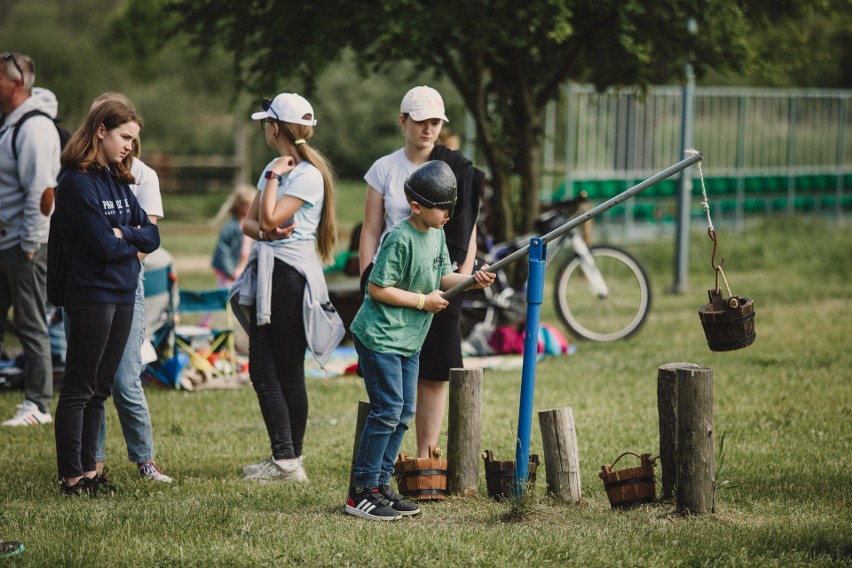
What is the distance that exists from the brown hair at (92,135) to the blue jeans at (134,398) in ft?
2.13

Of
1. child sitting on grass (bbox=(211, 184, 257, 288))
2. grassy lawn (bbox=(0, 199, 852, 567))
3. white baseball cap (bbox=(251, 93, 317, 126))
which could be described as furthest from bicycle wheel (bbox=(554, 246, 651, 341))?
white baseball cap (bbox=(251, 93, 317, 126))

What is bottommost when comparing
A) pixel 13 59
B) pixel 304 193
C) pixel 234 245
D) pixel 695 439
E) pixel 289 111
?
pixel 695 439

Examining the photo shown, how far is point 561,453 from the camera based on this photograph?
512 centimetres

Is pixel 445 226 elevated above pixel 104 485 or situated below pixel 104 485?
above

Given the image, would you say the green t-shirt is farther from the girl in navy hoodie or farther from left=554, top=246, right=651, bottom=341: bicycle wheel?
left=554, top=246, right=651, bottom=341: bicycle wheel

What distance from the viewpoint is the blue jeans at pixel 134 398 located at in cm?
571

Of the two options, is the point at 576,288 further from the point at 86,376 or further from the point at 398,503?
the point at 86,376

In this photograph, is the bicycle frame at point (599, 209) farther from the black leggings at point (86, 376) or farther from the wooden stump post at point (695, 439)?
the black leggings at point (86, 376)

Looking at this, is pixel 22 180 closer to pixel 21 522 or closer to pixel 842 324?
pixel 21 522

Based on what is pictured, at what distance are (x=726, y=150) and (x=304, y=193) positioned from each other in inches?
675

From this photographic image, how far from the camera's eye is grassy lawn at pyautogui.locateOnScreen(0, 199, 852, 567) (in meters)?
4.46

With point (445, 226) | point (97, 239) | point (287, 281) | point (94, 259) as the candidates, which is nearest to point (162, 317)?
point (287, 281)

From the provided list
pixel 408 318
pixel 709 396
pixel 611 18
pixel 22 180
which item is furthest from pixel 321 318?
pixel 611 18

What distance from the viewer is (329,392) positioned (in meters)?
8.48
